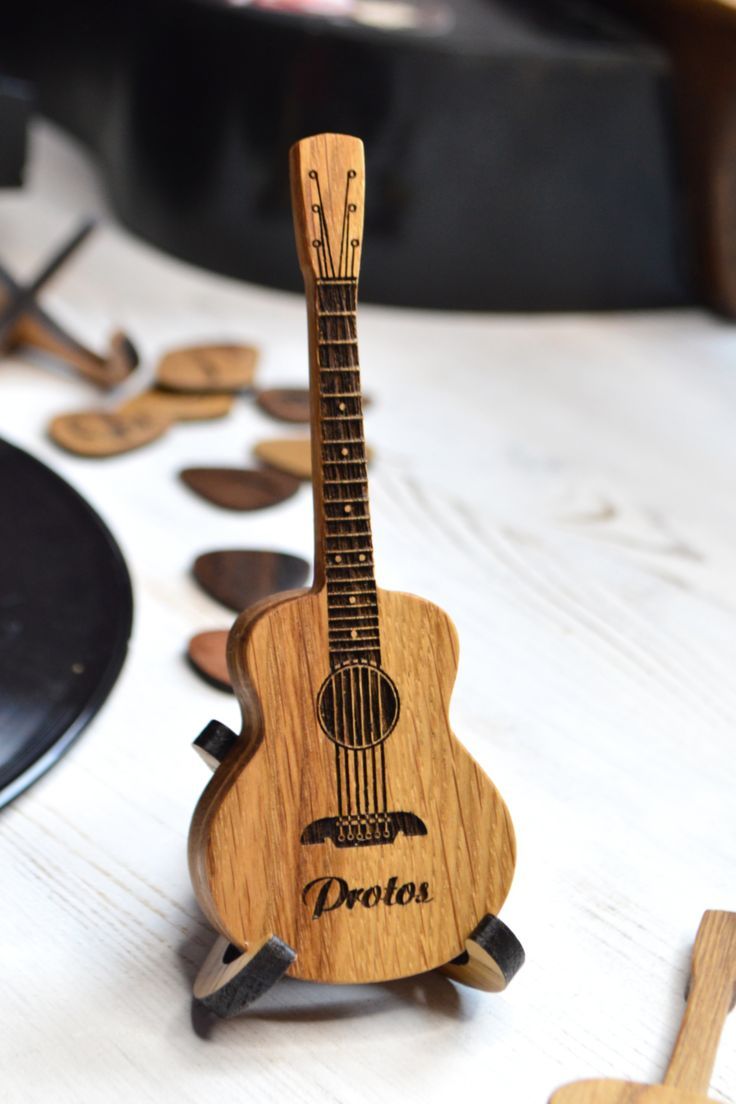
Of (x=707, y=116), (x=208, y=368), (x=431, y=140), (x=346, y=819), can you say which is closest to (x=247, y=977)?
(x=346, y=819)

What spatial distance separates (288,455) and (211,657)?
1.22ft

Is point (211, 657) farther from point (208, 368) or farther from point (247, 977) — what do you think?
point (208, 368)

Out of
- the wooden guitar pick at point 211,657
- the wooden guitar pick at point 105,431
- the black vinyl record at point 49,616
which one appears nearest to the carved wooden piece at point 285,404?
the wooden guitar pick at point 105,431

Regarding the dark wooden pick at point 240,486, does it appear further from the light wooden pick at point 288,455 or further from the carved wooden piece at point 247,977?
the carved wooden piece at point 247,977

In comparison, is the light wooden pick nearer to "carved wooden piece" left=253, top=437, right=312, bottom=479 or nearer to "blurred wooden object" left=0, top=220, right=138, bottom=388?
"carved wooden piece" left=253, top=437, right=312, bottom=479

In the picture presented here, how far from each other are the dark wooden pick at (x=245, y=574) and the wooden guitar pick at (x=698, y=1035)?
18.9 inches

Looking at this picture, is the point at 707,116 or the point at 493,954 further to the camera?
the point at 707,116

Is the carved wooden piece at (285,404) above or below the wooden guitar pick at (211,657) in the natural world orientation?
above

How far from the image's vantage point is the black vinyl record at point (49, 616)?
0.94 meters

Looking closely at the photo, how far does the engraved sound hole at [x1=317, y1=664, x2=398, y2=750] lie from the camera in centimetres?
72

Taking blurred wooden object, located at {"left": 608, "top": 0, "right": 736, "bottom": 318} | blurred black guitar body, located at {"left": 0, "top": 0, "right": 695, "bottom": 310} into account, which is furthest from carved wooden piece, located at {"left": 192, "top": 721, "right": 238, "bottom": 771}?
blurred wooden object, located at {"left": 608, "top": 0, "right": 736, "bottom": 318}

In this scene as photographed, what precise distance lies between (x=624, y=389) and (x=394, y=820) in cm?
109

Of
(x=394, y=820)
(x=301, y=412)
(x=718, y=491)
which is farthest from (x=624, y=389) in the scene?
(x=394, y=820)

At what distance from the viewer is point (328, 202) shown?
712 millimetres
